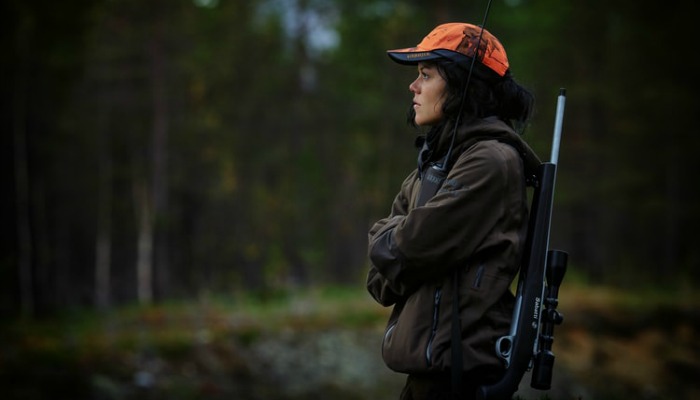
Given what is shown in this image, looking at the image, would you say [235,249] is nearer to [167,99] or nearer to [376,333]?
[167,99]

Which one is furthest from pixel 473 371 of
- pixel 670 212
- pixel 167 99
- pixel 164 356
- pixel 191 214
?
pixel 191 214

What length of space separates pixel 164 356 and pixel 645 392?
7344mm

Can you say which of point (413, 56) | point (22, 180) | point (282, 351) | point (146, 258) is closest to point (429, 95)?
point (413, 56)

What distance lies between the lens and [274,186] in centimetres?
2816

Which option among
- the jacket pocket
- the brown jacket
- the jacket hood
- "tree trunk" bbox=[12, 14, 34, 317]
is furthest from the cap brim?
"tree trunk" bbox=[12, 14, 34, 317]

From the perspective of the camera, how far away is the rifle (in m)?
2.54

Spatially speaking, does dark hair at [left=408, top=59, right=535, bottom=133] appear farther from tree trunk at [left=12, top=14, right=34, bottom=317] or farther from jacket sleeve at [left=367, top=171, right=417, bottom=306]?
tree trunk at [left=12, top=14, right=34, bottom=317]

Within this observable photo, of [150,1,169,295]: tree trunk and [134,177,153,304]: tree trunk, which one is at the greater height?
[150,1,169,295]: tree trunk

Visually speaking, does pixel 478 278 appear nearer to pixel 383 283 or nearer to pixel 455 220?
pixel 455 220

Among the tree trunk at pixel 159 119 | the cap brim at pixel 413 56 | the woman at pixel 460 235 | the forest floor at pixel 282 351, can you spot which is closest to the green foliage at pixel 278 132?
the tree trunk at pixel 159 119

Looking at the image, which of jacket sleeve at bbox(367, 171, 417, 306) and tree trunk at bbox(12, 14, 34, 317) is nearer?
jacket sleeve at bbox(367, 171, 417, 306)

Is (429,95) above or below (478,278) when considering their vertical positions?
above

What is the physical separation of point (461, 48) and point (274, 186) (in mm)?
25596

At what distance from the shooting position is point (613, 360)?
13.4 m
